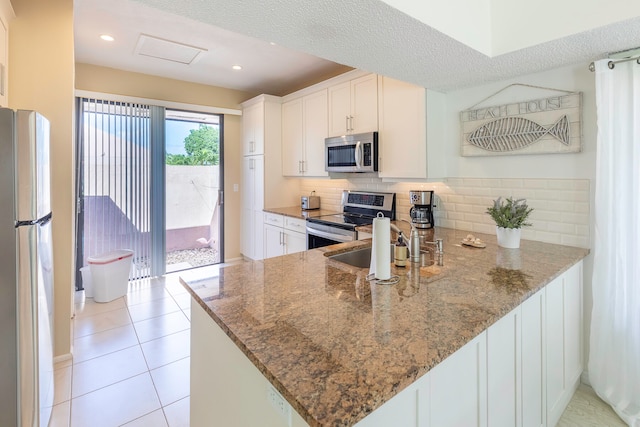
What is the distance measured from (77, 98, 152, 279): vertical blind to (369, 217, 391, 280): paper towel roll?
3.69 m

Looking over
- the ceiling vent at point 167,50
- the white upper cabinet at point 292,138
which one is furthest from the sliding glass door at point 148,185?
the white upper cabinet at point 292,138

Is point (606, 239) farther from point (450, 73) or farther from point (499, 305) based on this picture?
point (450, 73)

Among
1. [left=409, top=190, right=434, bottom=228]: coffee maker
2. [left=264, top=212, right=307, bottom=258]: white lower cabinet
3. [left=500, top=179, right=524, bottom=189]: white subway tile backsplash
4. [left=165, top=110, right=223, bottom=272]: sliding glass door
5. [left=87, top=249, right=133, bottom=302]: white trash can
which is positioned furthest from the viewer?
[left=165, top=110, right=223, bottom=272]: sliding glass door

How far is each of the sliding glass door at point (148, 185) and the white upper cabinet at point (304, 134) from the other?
1.18m

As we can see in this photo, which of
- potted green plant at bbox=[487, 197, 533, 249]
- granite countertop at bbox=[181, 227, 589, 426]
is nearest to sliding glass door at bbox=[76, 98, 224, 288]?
granite countertop at bbox=[181, 227, 589, 426]

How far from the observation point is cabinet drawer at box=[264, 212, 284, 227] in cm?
394

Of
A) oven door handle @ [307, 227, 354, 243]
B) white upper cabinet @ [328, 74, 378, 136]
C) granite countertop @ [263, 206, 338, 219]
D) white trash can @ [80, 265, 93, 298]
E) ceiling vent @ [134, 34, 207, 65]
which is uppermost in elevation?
ceiling vent @ [134, 34, 207, 65]

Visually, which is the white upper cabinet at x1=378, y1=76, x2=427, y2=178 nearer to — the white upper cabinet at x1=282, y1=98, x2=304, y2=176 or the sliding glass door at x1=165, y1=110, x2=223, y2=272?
the white upper cabinet at x1=282, y1=98, x2=304, y2=176

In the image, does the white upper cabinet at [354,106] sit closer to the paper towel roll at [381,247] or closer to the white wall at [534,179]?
the white wall at [534,179]

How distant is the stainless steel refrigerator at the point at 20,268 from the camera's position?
144 centimetres

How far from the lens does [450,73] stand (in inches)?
83.4

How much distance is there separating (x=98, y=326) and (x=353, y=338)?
2991mm

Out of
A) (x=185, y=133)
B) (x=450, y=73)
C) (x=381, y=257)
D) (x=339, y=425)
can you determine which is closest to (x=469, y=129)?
(x=450, y=73)

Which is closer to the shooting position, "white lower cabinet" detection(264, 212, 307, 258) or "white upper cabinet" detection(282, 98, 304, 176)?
"white lower cabinet" detection(264, 212, 307, 258)
